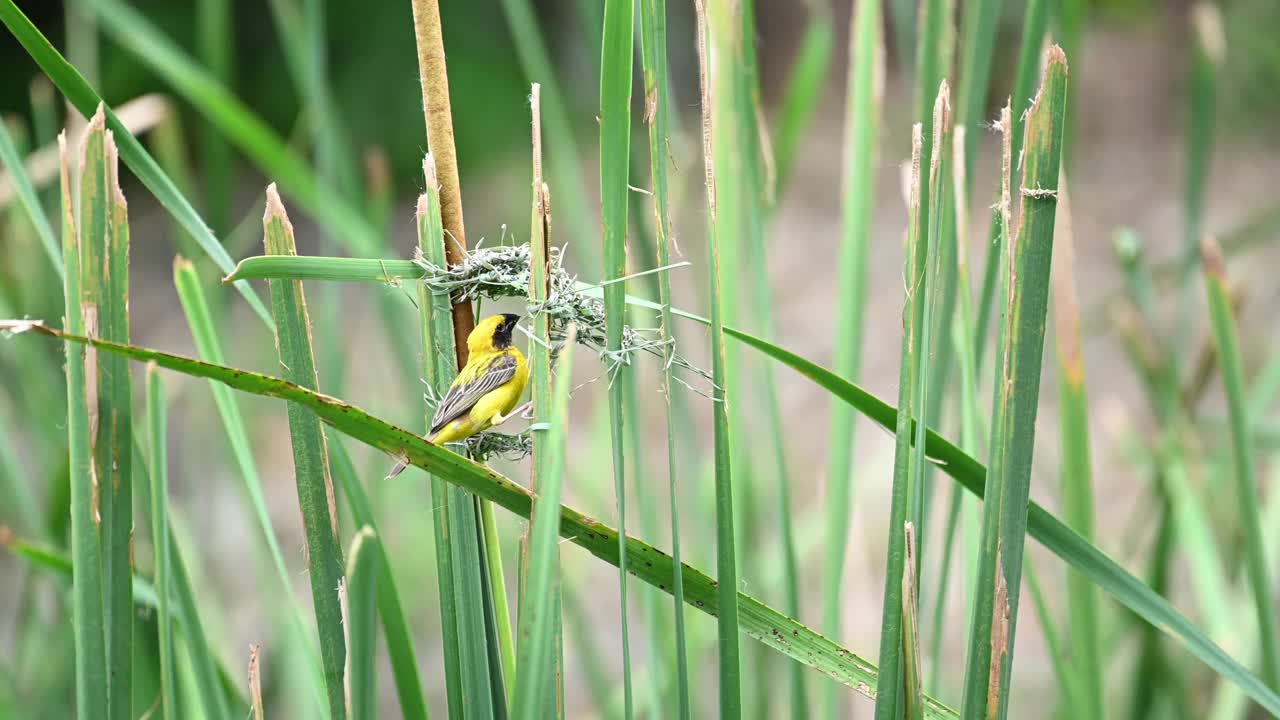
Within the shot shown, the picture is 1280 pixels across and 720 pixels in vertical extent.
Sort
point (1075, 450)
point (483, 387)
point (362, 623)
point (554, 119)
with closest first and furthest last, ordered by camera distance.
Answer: point (362, 623) → point (483, 387) → point (1075, 450) → point (554, 119)

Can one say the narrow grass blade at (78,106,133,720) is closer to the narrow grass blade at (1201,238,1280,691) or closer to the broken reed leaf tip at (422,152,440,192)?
the broken reed leaf tip at (422,152,440,192)

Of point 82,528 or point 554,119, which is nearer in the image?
point 82,528

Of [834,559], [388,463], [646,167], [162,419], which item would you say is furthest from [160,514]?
[388,463]

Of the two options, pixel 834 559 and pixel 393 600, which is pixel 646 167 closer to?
pixel 834 559

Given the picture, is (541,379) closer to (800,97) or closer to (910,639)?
(910,639)

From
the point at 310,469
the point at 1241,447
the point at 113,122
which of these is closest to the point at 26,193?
the point at 113,122

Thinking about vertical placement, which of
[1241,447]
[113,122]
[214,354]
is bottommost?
[1241,447]

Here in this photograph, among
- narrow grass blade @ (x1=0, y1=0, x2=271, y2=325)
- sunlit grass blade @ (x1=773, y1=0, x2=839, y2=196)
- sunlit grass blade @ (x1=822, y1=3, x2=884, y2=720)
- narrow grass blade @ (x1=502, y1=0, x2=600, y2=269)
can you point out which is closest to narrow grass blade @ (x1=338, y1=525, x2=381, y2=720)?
narrow grass blade @ (x1=0, y1=0, x2=271, y2=325)
